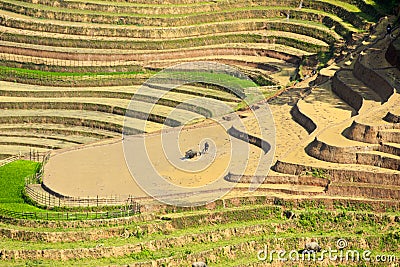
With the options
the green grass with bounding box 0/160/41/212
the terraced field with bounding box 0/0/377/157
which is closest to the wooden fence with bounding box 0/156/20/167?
the green grass with bounding box 0/160/41/212

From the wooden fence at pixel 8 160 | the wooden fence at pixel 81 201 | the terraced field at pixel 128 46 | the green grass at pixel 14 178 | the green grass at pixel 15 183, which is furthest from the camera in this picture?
the terraced field at pixel 128 46

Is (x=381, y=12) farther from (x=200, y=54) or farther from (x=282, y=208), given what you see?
(x=282, y=208)

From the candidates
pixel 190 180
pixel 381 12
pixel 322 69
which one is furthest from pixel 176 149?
pixel 381 12

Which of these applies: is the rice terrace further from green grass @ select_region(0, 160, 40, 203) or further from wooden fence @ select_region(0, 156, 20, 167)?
wooden fence @ select_region(0, 156, 20, 167)

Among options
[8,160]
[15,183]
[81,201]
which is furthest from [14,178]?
[81,201]

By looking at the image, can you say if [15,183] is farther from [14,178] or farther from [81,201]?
[81,201]

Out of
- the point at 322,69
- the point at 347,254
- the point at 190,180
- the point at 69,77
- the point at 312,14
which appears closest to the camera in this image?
the point at 347,254

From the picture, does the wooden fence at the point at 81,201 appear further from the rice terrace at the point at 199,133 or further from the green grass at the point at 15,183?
the green grass at the point at 15,183

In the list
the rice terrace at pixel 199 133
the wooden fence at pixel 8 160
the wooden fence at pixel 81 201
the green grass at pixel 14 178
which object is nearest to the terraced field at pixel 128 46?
the rice terrace at pixel 199 133
